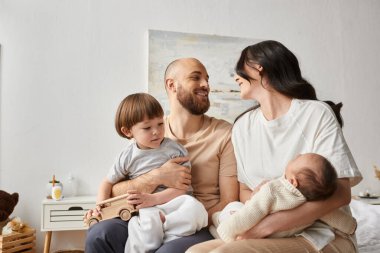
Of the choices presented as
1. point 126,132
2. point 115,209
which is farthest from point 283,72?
point 115,209

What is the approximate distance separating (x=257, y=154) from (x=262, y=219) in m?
0.42

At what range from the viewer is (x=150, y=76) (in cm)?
322

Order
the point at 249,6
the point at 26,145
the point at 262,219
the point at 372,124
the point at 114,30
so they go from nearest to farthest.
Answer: the point at 262,219
the point at 26,145
the point at 114,30
the point at 249,6
the point at 372,124

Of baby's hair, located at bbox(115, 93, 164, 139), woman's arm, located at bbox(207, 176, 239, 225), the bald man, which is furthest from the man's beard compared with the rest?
woman's arm, located at bbox(207, 176, 239, 225)

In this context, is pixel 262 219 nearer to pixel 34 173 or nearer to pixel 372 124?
pixel 34 173

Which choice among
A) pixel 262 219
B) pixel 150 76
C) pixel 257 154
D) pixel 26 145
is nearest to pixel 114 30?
pixel 150 76

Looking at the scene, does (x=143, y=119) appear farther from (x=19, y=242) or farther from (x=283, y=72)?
(x=19, y=242)

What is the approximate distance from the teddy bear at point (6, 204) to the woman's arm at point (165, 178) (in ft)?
4.67

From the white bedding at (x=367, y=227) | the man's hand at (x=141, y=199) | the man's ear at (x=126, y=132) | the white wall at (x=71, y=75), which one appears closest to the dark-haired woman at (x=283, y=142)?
the man's hand at (x=141, y=199)

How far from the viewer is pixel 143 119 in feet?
5.35

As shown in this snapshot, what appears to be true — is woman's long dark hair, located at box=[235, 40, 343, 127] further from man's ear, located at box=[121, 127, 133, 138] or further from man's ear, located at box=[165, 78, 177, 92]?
man's ear, located at box=[121, 127, 133, 138]

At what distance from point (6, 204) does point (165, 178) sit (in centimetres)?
164

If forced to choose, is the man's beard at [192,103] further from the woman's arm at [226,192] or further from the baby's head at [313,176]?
the baby's head at [313,176]

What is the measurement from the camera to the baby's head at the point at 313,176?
3.94ft
